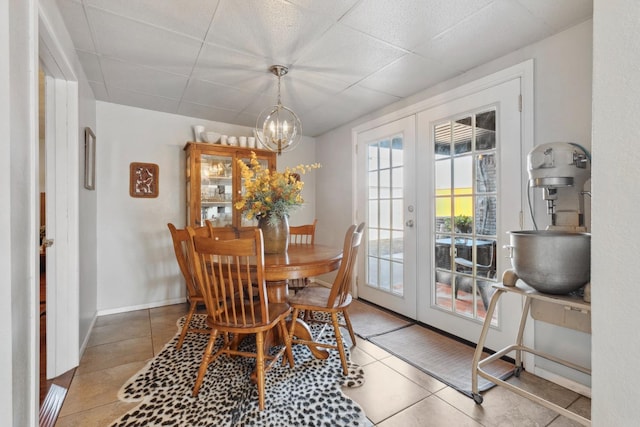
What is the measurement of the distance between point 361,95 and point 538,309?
7.49ft

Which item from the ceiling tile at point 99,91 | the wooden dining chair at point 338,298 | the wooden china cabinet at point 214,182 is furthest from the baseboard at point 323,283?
the ceiling tile at point 99,91

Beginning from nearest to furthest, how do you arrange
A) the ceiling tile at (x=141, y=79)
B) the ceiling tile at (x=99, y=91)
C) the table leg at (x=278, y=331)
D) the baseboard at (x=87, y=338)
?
the table leg at (x=278, y=331), the baseboard at (x=87, y=338), the ceiling tile at (x=141, y=79), the ceiling tile at (x=99, y=91)

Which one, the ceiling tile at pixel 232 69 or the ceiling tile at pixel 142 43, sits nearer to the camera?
the ceiling tile at pixel 142 43

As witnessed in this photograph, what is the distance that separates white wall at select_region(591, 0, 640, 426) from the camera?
2.12 feet

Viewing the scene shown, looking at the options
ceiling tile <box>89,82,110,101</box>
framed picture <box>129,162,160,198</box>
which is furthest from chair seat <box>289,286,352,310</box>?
ceiling tile <box>89,82,110,101</box>

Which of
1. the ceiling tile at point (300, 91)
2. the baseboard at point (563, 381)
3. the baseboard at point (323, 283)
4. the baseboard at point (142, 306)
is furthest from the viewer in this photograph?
the baseboard at point (323, 283)

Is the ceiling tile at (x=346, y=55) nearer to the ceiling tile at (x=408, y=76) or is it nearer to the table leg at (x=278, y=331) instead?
the ceiling tile at (x=408, y=76)

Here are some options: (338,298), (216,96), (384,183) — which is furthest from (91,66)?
(384,183)

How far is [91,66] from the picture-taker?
7.56ft

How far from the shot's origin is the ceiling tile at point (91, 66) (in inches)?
84.5

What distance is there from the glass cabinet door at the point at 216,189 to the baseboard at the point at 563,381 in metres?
3.14

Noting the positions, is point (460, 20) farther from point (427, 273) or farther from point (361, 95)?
point (427, 273)

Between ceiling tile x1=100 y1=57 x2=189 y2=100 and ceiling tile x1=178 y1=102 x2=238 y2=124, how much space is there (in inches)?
11.8

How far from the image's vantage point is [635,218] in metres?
0.64
